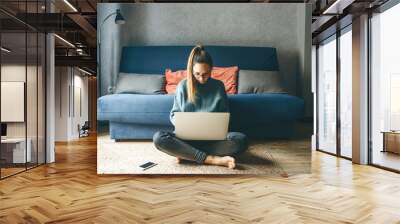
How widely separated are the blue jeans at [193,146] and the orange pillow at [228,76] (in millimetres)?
612

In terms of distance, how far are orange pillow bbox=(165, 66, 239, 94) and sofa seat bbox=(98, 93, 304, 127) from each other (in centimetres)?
11

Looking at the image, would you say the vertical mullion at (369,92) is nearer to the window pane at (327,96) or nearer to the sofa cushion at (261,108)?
the window pane at (327,96)

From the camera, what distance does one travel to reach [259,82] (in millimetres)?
5078

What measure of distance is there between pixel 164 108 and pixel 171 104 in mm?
106

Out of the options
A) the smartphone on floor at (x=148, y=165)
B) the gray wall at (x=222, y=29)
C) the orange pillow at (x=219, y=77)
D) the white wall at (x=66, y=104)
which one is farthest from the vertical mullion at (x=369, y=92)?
the white wall at (x=66, y=104)

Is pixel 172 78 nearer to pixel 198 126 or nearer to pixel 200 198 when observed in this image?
pixel 198 126

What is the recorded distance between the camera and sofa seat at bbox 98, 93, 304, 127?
501 cm

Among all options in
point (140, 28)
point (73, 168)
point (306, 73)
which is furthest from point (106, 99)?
point (306, 73)

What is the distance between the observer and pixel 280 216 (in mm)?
3213

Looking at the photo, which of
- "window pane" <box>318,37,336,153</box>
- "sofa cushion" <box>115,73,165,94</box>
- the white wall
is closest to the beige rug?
"sofa cushion" <box>115,73,165,94</box>

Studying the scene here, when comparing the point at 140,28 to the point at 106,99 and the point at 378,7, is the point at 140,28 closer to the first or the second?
the point at 106,99

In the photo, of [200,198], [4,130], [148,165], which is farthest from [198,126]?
[4,130]

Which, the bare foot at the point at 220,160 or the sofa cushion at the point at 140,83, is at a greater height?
the sofa cushion at the point at 140,83

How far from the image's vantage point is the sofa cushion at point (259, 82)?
505 cm
